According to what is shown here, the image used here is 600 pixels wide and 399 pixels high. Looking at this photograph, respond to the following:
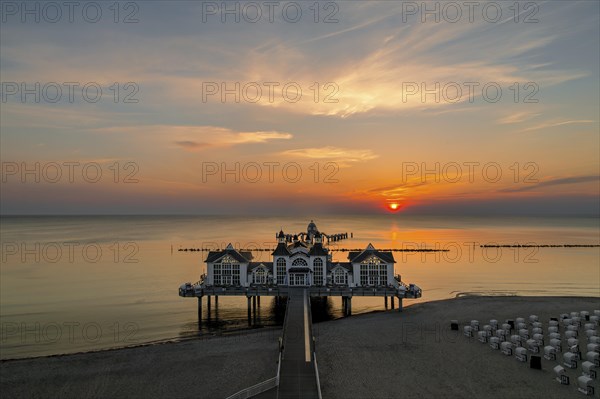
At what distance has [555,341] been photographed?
29750mm

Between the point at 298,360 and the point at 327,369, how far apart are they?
3159 mm

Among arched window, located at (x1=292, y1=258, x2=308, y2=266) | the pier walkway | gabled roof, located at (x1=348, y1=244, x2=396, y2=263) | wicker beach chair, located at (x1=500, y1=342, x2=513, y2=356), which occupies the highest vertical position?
gabled roof, located at (x1=348, y1=244, x2=396, y2=263)

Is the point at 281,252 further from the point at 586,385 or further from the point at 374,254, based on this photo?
the point at 586,385

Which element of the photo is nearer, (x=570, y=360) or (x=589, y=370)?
(x=589, y=370)

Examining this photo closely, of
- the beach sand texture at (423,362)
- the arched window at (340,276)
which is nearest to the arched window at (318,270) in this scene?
the arched window at (340,276)

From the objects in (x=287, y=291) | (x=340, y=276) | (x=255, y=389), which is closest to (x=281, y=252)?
(x=287, y=291)

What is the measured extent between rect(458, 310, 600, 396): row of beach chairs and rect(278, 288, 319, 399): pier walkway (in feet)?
43.5

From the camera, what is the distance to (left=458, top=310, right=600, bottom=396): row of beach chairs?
25406 millimetres

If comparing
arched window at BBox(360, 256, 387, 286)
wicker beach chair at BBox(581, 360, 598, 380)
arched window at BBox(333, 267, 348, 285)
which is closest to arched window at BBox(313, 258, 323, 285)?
arched window at BBox(333, 267, 348, 285)

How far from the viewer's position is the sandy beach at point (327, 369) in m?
25.0

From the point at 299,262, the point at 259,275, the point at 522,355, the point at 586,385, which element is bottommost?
the point at 522,355

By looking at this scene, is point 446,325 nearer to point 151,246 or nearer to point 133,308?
point 133,308

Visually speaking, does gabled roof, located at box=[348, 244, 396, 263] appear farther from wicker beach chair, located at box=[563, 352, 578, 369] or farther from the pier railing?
wicker beach chair, located at box=[563, 352, 578, 369]

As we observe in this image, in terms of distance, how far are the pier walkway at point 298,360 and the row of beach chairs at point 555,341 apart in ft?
43.5
